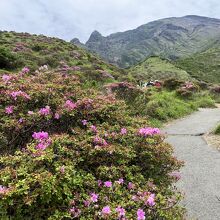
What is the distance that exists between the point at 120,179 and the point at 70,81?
8.36 ft

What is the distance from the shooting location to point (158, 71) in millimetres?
66750

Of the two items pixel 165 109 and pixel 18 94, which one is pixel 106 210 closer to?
pixel 18 94

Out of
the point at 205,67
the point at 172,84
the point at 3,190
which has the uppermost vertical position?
the point at 205,67

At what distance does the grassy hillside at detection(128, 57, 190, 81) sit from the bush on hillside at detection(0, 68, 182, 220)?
5348 cm

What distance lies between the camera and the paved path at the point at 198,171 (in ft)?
19.9

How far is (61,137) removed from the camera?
4285 mm

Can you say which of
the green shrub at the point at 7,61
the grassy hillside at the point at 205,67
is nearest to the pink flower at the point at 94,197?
the green shrub at the point at 7,61

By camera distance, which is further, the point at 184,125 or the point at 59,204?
the point at 184,125

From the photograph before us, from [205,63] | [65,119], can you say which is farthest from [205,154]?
[205,63]

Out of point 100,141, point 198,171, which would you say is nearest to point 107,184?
point 100,141

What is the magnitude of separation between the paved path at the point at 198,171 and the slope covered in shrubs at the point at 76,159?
5.05 feet

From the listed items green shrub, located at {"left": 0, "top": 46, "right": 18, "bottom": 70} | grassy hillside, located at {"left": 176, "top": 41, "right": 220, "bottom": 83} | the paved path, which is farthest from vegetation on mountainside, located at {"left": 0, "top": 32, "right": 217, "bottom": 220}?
grassy hillside, located at {"left": 176, "top": 41, "right": 220, "bottom": 83}

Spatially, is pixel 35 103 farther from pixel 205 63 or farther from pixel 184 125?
pixel 205 63

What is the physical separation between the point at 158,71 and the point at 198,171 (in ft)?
196
